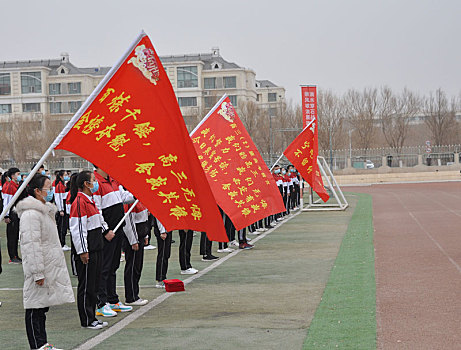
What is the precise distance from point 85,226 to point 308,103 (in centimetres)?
2398

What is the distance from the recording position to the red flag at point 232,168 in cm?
1290

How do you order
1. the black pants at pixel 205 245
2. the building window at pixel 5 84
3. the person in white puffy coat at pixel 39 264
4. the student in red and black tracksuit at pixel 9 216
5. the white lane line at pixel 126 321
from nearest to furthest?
the person in white puffy coat at pixel 39 264 → the white lane line at pixel 126 321 → the black pants at pixel 205 245 → the student in red and black tracksuit at pixel 9 216 → the building window at pixel 5 84

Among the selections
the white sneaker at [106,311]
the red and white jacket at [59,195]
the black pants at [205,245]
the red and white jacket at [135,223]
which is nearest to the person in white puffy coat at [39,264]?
the white sneaker at [106,311]

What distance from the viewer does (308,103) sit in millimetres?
31156

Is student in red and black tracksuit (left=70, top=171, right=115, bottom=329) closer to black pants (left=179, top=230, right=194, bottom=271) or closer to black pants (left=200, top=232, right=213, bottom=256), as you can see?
black pants (left=179, top=230, right=194, bottom=271)

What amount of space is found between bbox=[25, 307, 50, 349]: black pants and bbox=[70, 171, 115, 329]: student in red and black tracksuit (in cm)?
116

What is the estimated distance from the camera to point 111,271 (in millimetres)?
8984

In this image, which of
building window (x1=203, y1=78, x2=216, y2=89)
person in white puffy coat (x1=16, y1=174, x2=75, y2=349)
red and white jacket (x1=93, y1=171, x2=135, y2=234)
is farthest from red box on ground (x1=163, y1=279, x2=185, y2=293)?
building window (x1=203, y1=78, x2=216, y2=89)

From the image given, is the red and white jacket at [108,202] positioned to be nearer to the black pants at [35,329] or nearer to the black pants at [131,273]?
the black pants at [131,273]

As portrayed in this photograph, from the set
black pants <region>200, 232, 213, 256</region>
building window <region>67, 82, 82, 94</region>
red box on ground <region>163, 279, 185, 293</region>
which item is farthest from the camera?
building window <region>67, 82, 82, 94</region>

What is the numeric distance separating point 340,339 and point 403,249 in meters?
7.97

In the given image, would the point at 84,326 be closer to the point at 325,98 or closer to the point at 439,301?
the point at 439,301

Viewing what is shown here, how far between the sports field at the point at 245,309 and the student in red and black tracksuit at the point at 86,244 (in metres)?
0.26

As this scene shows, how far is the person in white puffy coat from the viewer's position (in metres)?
6.64
